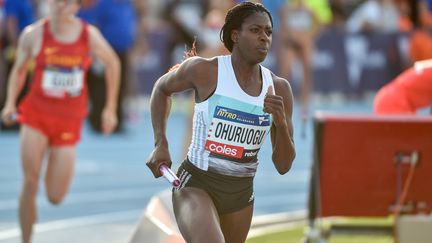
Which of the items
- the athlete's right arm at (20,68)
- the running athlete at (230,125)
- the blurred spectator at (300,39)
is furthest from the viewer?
the blurred spectator at (300,39)

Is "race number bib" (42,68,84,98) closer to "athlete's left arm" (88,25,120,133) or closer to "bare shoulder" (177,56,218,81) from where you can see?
"athlete's left arm" (88,25,120,133)

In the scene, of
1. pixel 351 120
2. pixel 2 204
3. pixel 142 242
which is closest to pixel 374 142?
pixel 351 120

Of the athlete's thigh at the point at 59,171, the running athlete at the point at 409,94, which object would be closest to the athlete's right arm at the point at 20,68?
the athlete's thigh at the point at 59,171

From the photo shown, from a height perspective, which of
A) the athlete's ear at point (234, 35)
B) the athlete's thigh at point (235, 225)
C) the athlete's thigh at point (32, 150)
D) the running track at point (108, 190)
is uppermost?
the athlete's ear at point (234, 35)

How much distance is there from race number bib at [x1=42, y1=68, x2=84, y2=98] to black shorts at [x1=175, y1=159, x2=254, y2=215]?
342 cm

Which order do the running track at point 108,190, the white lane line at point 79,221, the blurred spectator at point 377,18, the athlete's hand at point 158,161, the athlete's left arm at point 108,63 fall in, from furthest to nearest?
A: the blurred spectator at point 377,18 → the running track at point 108,190 → the white lane line at point 79,221 → the athlete's left arm at point 108,63 → the athlete's hand at point 158,161

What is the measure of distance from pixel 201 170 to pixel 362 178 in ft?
6.72

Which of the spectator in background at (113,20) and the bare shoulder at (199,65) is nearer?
the bare shoulder at (199,65)

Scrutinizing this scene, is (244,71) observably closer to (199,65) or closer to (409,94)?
(199,65)

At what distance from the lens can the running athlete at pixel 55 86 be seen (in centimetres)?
1017

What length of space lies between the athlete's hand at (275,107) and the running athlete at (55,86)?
3776mm

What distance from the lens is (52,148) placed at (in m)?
10.3

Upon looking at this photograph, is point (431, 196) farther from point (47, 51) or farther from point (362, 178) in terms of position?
point (47, 51)

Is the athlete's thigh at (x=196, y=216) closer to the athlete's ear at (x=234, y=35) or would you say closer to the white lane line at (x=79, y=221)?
the athlete's ear at (x=234, y=35)
